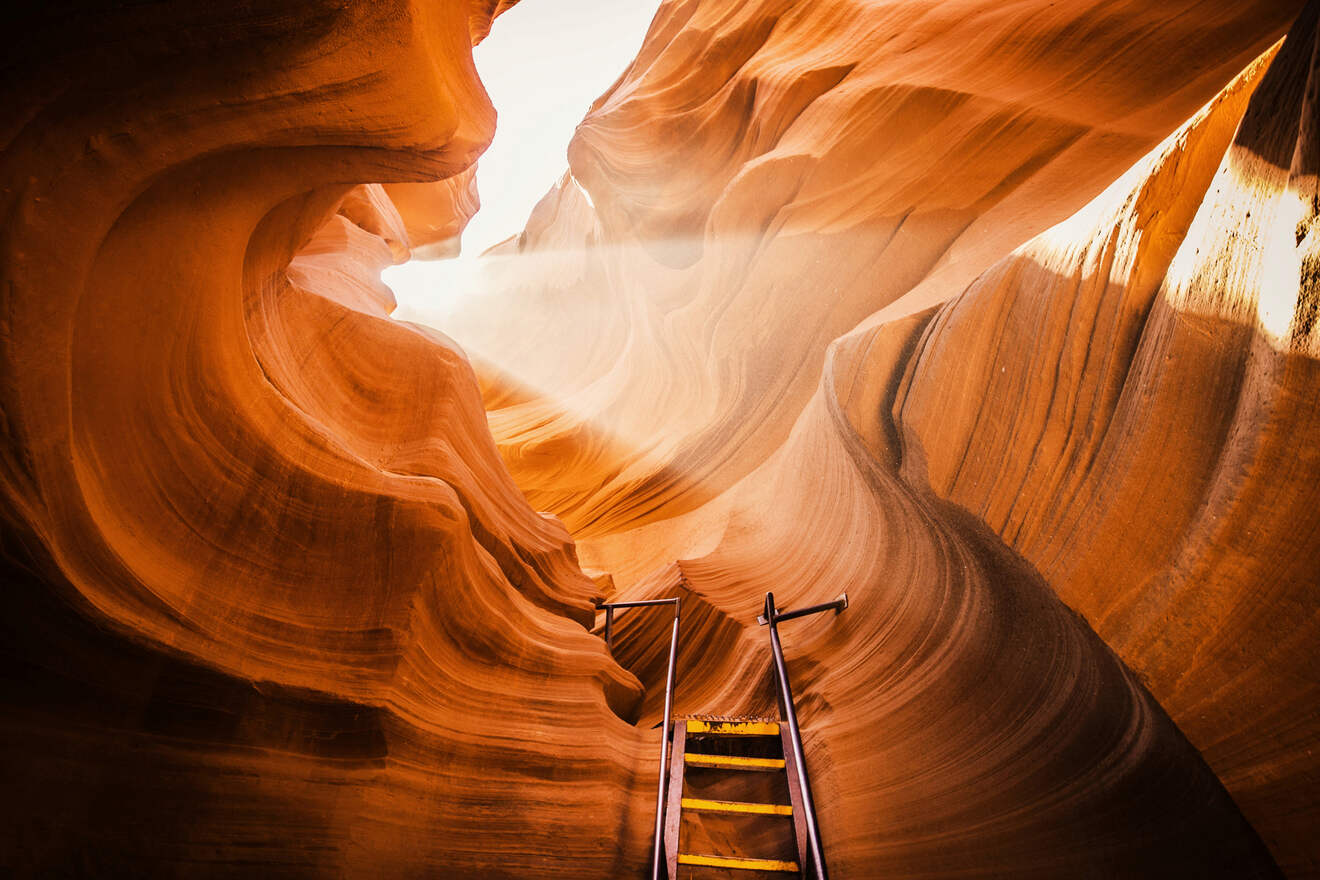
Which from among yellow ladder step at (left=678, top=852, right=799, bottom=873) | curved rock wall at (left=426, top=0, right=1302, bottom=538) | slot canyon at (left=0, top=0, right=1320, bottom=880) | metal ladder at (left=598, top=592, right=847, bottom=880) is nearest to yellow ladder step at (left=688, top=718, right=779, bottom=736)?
metal ladder at (left=598, top=592, right=847, bottom=880)

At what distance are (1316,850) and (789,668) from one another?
2.76m

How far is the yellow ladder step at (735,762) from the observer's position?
11.0 feet

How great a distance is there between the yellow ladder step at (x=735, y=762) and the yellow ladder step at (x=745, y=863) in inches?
25.4

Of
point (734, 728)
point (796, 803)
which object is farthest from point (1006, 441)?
point (734, 728)

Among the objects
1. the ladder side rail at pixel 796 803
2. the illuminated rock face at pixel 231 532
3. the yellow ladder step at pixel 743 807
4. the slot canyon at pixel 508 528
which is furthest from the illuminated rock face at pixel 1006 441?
the illuminated rock face at pixel 231 532

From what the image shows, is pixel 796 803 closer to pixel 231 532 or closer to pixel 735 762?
pixel 735 762

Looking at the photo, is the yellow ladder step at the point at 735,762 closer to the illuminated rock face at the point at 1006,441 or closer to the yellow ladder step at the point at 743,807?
the yellow ladder step at the point at 743,807

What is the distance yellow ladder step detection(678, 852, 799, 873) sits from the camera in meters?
2.68

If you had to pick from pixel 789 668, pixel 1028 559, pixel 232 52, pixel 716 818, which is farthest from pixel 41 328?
pixel 789 668

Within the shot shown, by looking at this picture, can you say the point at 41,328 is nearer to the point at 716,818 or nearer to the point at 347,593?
the point at 347,593

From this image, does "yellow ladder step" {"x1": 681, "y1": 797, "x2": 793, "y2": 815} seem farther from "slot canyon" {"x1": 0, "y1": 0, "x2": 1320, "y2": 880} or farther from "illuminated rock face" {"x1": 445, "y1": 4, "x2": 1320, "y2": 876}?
"illuminated rock face" {"x1": 445, "y1": 4, "x2": 1320, "y2": 876}

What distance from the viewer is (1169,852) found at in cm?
249

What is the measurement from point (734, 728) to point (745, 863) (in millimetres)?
926

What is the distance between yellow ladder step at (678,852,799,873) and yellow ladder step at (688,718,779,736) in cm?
87
